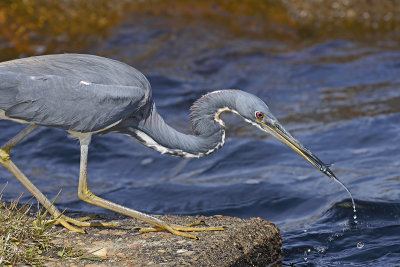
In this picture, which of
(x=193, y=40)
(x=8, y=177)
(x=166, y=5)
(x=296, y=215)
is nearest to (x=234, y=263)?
(x=296, y=215)

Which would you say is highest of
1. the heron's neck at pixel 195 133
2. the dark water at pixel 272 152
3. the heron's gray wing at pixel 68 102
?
the heron's gray wing at pixel 68 102

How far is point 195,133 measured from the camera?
21.8 ft

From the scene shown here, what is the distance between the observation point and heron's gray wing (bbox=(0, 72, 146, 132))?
19.8ft

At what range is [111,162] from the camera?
10.4 metres

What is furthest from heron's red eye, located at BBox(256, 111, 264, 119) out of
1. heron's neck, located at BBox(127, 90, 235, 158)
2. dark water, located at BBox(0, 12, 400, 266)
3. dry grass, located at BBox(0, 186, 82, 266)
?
dry grass, located at BBox(0, 186, 82, 266)

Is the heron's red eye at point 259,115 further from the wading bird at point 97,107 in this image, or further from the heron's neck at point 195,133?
the heron's neck at point 195,133

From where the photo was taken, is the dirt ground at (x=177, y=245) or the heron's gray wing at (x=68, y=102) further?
the heron's gray wing at (x=68, y=102)

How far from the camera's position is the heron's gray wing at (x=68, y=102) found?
6027mm

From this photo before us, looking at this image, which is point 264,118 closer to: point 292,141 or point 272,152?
point 292,141

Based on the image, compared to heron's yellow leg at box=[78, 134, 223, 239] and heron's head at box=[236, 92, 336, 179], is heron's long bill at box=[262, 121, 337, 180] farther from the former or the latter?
heron's yellow leg at box=[78, 134, 223, 239]

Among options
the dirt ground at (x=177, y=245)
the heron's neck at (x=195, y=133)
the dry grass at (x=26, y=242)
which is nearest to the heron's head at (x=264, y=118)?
the heron's neck at (x=195, y=133)

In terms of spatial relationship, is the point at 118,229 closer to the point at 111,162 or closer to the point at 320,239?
the point at 320,239

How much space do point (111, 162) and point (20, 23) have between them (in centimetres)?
488

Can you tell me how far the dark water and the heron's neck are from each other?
60.1 inches
